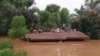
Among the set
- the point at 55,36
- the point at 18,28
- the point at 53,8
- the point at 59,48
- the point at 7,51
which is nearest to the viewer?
the point at 7,51

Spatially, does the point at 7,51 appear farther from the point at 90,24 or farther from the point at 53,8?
the point at 53,8

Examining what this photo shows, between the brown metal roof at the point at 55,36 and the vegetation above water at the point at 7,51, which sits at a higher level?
the vegetation above water at the point at 7,51

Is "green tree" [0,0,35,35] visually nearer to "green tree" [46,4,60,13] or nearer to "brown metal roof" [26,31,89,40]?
"brown metal roof" [26,31,89,40]

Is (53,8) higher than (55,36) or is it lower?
higher

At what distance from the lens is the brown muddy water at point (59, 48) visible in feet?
42.3

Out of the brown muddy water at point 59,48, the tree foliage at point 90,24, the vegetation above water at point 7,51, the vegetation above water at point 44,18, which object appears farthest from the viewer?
the tree foliage at point 90,24

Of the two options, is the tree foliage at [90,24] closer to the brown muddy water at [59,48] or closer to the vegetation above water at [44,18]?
the vegetation above water at [44,18]

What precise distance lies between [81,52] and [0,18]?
7.43m

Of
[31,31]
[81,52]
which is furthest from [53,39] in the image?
[81,52]

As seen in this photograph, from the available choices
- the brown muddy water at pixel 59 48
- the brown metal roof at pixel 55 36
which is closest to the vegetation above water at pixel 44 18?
the brown metal roof at pixel 55 36

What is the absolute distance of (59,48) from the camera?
1441 cm

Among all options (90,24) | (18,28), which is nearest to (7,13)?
(18,28)

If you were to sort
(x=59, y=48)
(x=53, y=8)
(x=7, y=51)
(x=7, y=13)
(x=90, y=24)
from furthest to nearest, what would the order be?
(x=53, y=8) → (x=90, y=24) → (x=7, y=13) → (x=59, y=48) → (x=7, y=51)

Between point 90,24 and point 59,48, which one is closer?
point 59,48
